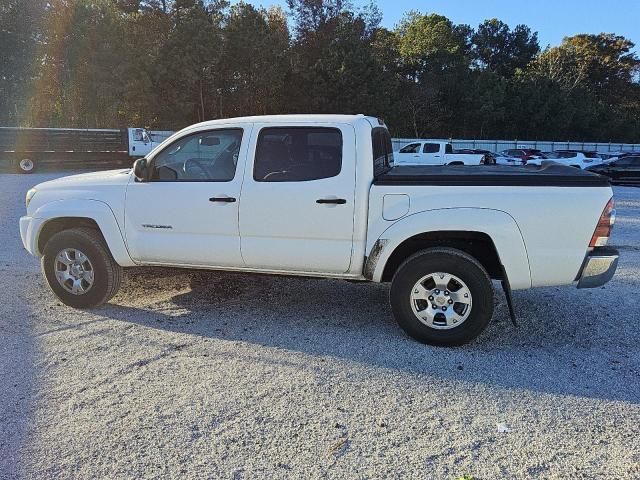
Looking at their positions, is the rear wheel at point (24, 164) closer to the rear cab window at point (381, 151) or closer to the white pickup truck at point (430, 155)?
the white pickup truck at point (430, 155)

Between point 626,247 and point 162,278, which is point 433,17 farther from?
point 162,278

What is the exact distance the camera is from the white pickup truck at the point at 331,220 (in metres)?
4.24

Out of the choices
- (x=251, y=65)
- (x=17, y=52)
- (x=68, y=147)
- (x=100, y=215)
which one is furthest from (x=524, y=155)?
(x=17, y=52)

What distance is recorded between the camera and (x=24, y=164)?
23.4 meters

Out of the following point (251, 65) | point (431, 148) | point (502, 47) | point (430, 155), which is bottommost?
point (430, 155)

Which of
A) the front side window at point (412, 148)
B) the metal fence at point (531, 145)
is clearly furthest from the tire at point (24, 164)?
the metal fence at point (531, 145)

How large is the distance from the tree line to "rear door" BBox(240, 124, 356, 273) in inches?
1268

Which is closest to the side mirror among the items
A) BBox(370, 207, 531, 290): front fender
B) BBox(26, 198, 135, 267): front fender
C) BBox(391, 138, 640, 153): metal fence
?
BBox(26, 198, 135, 267): front fender

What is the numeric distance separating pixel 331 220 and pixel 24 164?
76.1 ft

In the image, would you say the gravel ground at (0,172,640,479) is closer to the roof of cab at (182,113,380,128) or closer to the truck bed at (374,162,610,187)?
the truck bed at (374,162,610,187)

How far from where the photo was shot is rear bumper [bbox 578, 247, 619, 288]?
166 inches

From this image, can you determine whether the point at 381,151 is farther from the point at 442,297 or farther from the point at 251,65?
the point at 251,65

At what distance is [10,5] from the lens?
109 feet

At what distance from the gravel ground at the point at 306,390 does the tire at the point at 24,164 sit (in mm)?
20403
